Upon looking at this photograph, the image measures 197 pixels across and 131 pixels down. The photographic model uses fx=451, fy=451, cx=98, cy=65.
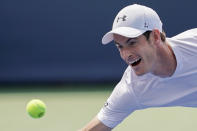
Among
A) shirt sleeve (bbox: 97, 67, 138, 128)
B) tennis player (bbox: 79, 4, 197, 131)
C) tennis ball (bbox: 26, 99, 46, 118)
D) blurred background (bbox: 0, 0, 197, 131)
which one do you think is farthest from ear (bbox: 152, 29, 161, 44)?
blurred background (bbox: 0, 0, 197, 131)

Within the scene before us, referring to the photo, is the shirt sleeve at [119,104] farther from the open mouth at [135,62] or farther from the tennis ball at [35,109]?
the tennis ball at [35,109]

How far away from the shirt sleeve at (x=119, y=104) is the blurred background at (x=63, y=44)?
2.13 m

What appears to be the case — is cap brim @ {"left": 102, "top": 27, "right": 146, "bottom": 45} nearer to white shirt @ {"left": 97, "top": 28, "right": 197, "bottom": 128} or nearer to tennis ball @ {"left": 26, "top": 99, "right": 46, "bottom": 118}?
white shirt @ {"left": 97, "top": 28, "right": 197, "bottom": 128}

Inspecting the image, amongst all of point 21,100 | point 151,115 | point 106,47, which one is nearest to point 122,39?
point 151,115

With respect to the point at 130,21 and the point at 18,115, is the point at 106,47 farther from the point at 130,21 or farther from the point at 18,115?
the point at 130,21

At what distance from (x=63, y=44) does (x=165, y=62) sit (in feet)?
9.03

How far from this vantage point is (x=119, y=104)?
2.15 metres

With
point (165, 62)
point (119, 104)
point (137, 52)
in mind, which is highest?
point (137, 52)

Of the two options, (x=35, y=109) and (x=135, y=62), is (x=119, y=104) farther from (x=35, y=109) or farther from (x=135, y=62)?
(x=35, y=109)

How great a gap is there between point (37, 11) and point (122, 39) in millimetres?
2838

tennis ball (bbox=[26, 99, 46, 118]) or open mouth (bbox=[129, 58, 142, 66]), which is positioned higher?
open mouth (bbox=[129, 58, 142, 66])

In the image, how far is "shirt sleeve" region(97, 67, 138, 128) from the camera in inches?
83.4

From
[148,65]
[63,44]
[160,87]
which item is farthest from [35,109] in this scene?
[63,44]

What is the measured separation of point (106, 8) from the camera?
462 centimetres
